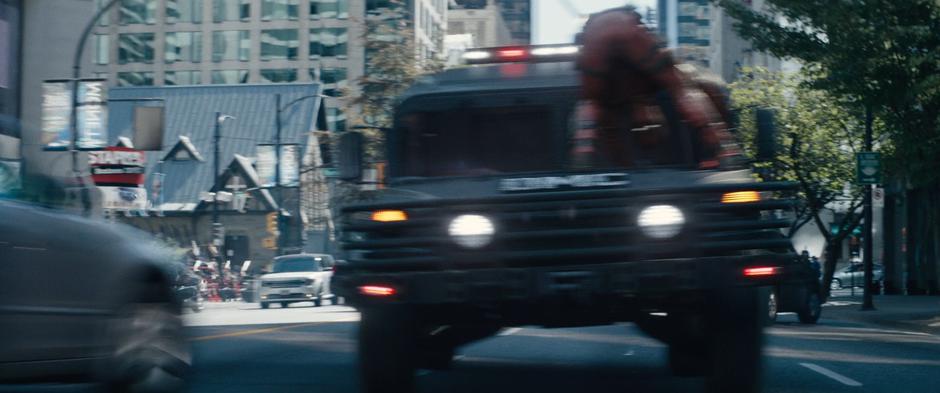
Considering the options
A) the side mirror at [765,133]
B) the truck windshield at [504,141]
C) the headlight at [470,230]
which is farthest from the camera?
the side mirror at [765,133]

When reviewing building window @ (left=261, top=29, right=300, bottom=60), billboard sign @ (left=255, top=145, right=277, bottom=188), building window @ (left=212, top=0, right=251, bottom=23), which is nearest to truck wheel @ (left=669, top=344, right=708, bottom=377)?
billboard sign @ (left=255, top=145, right=277, bottom=188)

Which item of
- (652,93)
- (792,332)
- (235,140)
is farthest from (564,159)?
(235,140)

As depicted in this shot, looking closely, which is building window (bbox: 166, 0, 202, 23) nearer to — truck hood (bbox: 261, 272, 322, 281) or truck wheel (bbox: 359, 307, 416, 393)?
truck hood (bbox: 261, 272, 322, 281)

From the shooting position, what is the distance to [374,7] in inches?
3718

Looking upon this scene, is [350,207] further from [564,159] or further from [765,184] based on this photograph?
[765,184]

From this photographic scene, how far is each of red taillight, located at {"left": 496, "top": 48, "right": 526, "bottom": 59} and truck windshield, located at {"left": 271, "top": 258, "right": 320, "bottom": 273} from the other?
30720 millimetres

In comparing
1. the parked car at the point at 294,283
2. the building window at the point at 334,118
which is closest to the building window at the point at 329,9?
the building window at the point at 334,118

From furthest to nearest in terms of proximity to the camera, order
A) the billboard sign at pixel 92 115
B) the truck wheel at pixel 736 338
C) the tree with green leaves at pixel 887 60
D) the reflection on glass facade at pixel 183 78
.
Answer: the reflection on glass facade at pixel 183 78, the billboard sign at pixel 92 115, the tree with green leaves at pixel 887 60, the truck wheel at pixel 736 338

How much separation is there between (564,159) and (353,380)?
3021 millimetres

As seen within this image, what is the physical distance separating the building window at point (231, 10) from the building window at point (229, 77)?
372 centimetres

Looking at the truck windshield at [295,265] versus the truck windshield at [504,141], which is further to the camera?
the truck windshield at [295,265]

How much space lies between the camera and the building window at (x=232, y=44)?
97.1m

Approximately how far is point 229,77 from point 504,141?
9065 cm

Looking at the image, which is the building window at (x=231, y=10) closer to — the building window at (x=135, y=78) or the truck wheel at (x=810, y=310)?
the building window at (x=135, y=78)
